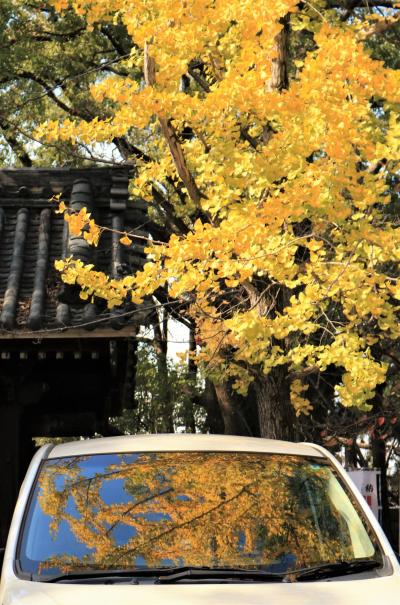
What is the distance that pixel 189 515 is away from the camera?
14.3 feet

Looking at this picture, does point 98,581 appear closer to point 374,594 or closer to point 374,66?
point 374,594

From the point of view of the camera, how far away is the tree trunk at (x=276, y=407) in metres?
11.9

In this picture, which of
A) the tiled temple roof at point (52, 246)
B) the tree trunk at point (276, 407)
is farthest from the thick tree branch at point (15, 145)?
the tree trunk at point (276, 407)

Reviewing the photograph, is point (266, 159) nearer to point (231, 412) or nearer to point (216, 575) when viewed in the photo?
point (216, 575)

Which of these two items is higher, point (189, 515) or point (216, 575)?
point (189, 515)

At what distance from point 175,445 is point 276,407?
23.5 feet

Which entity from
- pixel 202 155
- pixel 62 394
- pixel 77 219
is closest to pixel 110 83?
pixel 202 155

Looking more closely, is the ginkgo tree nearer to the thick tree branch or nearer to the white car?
the white car

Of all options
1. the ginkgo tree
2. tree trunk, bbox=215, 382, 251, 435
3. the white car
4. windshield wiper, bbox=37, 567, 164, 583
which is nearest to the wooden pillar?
the ginkgo tree

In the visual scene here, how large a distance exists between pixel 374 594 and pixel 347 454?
2573 centimetres

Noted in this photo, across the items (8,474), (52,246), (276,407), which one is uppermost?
(52,246)

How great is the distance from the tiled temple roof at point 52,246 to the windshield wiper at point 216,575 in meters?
→ 4.56

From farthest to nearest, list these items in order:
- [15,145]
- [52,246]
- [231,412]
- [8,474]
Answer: [15,145] < [231,412] < [52,246] < [8,474]

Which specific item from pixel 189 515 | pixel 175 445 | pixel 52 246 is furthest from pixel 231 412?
pixel 189 515
